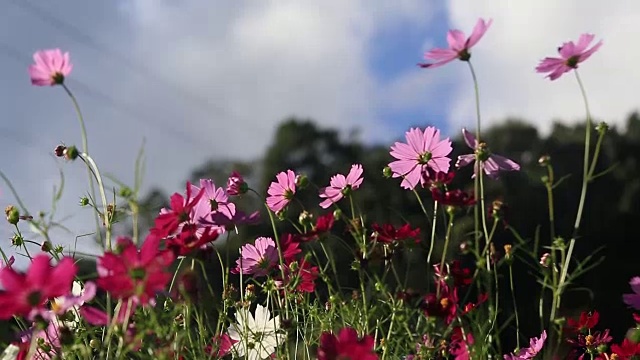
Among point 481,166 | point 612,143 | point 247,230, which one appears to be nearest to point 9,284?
point 481,166

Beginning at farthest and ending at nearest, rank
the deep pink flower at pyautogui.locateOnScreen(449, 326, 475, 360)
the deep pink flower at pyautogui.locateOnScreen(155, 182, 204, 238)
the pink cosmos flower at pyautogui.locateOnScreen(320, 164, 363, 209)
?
1. the pink cosmos flower at pyautogui.locateOnScreen(320, 164, 363, 209)
2. the deep pink flower at pyautogui.locateOnScreen(449, 326, 475, 360)
3. the deep pink flower at pyautogui.locateOnScreen(155, 182, 204, 238)

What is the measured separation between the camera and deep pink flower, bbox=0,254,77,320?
2.10 ft

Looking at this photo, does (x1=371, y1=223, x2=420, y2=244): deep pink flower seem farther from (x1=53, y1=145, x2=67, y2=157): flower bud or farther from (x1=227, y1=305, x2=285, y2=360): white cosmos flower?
(x1=53, y1=145, x2=67, y2=157): flower bud

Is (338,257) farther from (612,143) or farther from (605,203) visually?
(612,143)

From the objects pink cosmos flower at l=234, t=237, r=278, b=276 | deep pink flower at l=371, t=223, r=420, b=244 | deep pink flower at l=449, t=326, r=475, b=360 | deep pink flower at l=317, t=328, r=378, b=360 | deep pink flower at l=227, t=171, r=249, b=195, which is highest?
deep pink flower at l=227, t=171, r=249, b=195

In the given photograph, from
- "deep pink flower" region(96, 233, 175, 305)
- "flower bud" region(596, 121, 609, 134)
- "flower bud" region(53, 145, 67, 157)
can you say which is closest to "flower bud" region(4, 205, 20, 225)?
"flower bud" region(53, 145, 67, 157)

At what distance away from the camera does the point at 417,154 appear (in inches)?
39.4

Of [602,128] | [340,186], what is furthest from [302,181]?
[602,128]

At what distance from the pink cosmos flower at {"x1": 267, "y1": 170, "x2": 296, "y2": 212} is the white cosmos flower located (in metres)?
0.11

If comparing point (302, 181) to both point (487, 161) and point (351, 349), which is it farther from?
point (351, 349)

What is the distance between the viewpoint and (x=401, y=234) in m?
0.88

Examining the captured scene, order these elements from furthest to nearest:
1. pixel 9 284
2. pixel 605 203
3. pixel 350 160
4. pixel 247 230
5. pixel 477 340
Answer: pixel 350 160, pixel 605 203, pixel 247 230, pixel 477 340, pixel 9 284

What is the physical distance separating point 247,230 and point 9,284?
25.3ft

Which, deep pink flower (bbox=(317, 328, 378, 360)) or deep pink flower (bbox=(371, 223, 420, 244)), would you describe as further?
deep pink flower (bbox=(371, 223, 420, 244))
